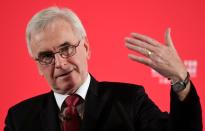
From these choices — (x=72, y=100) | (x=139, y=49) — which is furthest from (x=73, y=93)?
(x=139, y=49)

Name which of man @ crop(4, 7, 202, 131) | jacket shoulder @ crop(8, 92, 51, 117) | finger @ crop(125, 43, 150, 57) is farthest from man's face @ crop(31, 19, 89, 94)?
finger @ crop(125, 43, 150, 57)

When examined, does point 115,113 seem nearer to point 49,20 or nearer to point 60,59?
point 60,59

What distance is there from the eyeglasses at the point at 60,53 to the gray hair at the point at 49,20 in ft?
0.20

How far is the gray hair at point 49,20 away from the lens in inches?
55.6

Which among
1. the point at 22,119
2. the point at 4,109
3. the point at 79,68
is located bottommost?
the point at 4,109

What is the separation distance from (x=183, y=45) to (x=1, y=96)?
973 millimetres

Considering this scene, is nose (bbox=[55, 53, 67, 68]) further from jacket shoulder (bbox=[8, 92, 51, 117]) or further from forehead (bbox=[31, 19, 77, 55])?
jacket shoulder (bbox=[8, 92, 51, 117])

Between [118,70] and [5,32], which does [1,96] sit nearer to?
[5,32]

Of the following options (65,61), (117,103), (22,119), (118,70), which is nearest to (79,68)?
(65,61)

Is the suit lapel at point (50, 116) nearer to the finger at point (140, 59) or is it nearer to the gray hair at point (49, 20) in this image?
the gray hair at point (49, 20)

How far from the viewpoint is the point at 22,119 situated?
154cm

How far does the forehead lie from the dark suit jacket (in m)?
0.18

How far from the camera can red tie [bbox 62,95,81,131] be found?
142 centimetres

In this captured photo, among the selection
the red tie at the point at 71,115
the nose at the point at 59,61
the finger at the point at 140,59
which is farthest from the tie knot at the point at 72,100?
the finger at the point at 140,59
